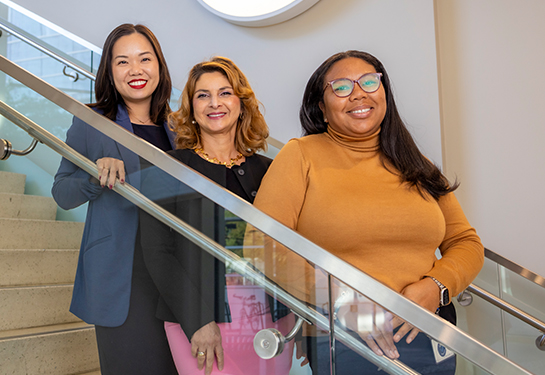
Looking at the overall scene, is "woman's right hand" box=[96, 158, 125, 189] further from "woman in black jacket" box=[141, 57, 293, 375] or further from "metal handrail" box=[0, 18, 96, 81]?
"metal handrail" box=[0, 18, 96, 81]

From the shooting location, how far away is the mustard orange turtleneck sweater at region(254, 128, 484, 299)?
1.36 m

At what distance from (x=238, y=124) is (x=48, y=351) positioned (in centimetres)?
123

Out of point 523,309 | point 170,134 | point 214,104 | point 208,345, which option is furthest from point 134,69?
point 523,309

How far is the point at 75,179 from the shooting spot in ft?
4.95

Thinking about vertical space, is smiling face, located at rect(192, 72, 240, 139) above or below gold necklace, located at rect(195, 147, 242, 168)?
above

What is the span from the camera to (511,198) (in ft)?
8.92

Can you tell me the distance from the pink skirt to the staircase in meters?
0.78

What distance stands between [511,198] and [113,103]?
222 centimetres

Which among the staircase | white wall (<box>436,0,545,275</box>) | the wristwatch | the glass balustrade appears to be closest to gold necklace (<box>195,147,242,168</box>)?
the staircase

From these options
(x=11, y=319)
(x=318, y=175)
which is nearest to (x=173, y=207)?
(x=318, y=175)

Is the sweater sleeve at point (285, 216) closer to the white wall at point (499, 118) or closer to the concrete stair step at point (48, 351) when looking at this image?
the concrete stair step at point (48, 351)

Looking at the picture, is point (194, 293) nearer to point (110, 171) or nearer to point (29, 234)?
point (110, 171)

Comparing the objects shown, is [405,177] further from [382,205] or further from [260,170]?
[260,170]

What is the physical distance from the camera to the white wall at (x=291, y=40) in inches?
115
